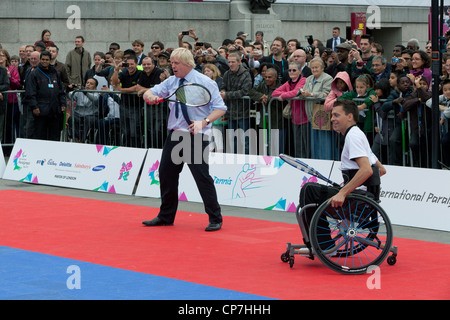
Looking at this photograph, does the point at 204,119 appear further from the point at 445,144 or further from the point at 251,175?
the point at 445,144

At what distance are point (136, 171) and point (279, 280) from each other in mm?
6167

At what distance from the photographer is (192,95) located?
33.6ft

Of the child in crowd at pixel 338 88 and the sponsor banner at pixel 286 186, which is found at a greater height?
the child in crowd at pixel 338 88

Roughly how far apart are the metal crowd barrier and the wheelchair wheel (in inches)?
164

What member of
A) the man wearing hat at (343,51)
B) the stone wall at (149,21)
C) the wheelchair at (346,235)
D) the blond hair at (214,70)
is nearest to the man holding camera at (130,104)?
the blond hair at (214,70)

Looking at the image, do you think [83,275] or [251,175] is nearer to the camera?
[83,275]

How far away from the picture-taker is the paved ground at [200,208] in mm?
9969

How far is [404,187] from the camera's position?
10680 mm

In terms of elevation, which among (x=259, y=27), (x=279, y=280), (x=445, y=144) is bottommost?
(x=279, y=280)

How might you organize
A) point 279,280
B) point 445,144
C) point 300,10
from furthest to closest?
point 300,10 → point 445,144 → point 279,280

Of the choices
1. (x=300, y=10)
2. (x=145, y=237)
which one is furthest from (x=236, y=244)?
(x=300, y=10)

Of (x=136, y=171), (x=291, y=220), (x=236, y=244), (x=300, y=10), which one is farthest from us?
(x=300, y=10)

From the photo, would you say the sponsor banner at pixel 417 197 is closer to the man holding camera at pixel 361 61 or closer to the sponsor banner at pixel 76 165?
the man holding camera at pixel 361 61

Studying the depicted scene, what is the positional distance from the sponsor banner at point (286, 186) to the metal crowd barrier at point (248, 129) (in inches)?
45.4
